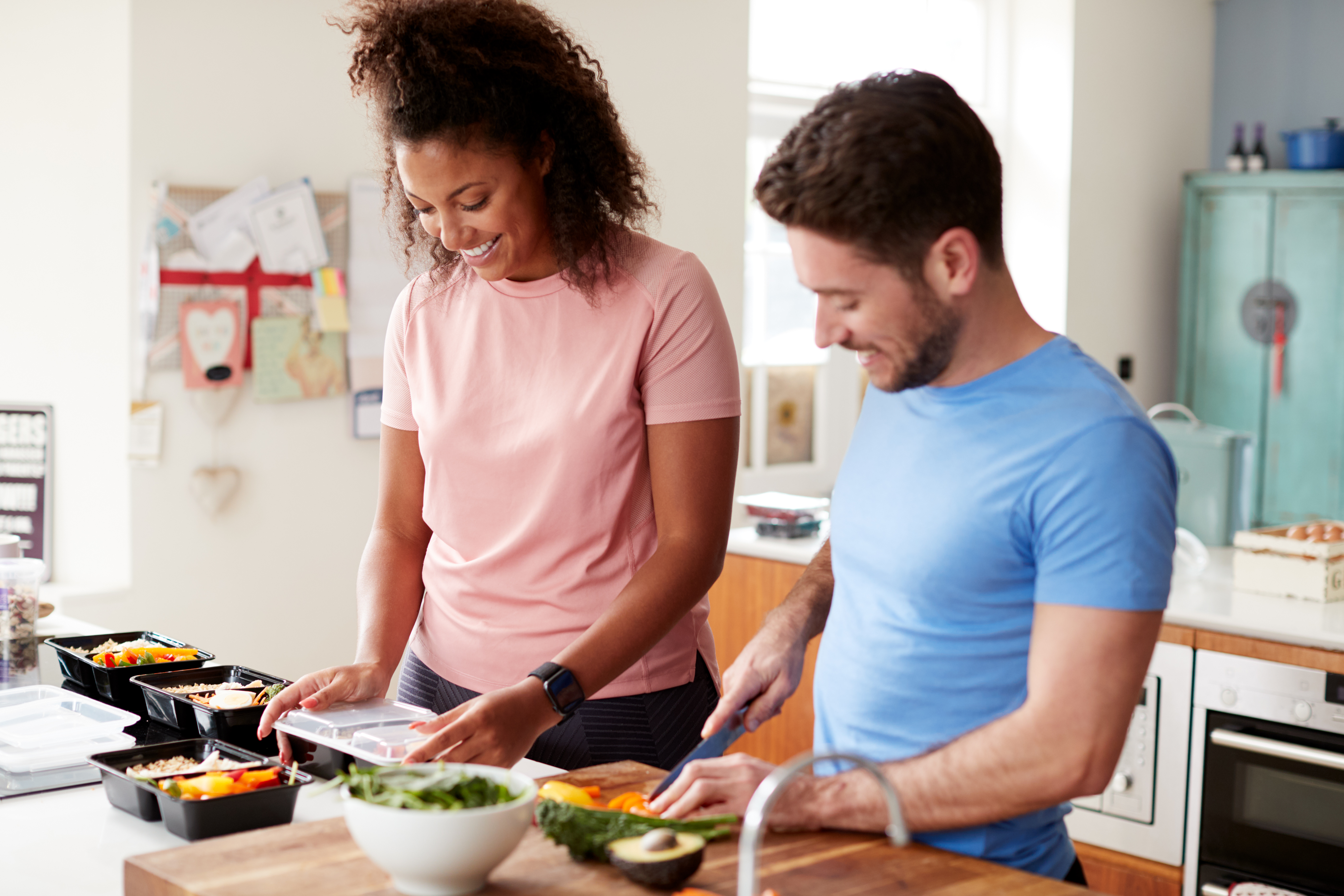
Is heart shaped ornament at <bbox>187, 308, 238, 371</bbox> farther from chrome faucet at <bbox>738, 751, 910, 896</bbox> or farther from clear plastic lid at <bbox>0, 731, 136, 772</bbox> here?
chrome faucet at <bbox>738, 751, 910, 896</bbox>

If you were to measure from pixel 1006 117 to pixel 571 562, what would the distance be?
14.0ft

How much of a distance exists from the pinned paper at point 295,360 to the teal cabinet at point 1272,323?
11.9ft

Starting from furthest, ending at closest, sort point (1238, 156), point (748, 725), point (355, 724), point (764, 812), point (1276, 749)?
point (1238, 156)
point (1276, 749)
point (355, 724)
point (748, 725)
point (764, 812)

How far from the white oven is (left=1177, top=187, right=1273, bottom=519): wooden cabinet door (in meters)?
2.74

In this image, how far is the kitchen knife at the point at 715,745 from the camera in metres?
1.26

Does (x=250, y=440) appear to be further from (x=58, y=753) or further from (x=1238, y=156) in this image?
(x=1238, y=156)

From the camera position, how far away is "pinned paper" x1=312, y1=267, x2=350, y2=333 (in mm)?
3367

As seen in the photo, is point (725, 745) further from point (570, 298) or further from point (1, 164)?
point (1, 164)

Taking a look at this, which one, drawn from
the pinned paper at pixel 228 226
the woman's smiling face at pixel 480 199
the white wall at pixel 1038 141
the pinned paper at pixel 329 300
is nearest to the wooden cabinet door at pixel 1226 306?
the white wall at pixel 1038 141

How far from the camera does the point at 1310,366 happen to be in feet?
17.3

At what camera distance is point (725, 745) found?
4.53ft

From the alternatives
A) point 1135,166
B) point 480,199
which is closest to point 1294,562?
point 480,199

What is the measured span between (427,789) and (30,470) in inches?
100

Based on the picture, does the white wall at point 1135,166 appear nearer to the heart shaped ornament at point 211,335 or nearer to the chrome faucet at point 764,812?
the heart shaped ornament at point 211,335
